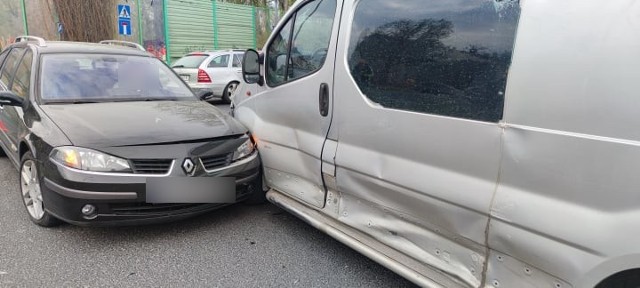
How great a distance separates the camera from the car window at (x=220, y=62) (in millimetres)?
12047

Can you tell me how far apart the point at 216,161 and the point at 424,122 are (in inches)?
73.2

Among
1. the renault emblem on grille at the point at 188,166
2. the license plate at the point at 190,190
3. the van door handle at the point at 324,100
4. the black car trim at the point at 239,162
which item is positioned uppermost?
the van door handle at the point at 324,100

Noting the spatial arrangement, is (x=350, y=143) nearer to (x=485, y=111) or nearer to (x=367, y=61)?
(x=367, y=61)

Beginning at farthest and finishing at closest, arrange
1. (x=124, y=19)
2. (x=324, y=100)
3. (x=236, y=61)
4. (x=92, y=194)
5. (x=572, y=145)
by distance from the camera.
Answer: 1. (x=236, y=61)
2. (x=124, y=19)
3. (x=92, y=194)
4. (x=324, y=100)
5. (x=572, y=145)

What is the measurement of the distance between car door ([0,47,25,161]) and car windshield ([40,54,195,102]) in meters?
0.51

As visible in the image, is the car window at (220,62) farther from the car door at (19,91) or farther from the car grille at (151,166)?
the car grille at (151,166)

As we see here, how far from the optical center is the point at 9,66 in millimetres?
4902

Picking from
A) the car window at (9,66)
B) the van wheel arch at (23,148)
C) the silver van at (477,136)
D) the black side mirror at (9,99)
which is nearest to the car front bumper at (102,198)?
the van wheel arch at (23,148)

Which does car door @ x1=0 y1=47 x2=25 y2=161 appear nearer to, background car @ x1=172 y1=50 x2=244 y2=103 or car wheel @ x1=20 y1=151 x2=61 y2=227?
car wheel @ x1=20 y1=151 x2=61 y2=227

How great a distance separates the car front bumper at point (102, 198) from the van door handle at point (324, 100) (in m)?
1.16

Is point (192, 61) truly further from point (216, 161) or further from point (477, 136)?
point (477, 136)

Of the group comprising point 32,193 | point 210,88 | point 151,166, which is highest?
point 151,166

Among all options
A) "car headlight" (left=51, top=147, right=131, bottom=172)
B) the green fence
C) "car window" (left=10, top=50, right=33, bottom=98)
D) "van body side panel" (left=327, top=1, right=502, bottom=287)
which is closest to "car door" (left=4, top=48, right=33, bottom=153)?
"car window" (left=10, top=50, right=33, bottom=98)

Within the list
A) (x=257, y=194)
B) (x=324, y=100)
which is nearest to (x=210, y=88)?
(x=257, y=194)
